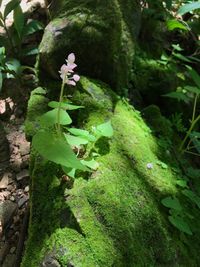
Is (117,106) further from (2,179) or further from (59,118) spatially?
(2,179)

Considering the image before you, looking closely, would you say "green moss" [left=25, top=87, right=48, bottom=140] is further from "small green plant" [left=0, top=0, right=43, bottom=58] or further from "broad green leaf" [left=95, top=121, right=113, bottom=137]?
"small green plant" [left=0, top=0, right=43, bottom=58]

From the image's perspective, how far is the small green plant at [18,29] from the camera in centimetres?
334

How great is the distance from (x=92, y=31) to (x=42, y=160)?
1.07 m

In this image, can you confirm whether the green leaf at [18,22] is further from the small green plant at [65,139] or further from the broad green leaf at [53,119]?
the broad green leaf at [53,119]

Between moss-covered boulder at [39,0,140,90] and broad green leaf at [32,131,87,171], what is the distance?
98 centimetres

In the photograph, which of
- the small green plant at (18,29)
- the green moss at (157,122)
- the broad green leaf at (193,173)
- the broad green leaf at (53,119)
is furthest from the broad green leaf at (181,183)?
the small green plant at (18,29)

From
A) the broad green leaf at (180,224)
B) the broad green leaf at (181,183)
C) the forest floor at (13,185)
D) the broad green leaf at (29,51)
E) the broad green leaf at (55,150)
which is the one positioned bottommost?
the forest floor at (13,185)

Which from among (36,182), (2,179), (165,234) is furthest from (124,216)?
(2,179)

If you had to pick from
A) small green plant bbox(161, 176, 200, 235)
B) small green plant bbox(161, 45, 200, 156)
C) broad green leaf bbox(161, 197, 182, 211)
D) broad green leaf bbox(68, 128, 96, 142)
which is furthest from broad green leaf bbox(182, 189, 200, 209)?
broad green leaf bbox(68, 128, 96, 142)

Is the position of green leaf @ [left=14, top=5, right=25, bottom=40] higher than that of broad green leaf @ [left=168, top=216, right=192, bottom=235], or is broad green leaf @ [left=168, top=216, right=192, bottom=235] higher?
green leaf @ [left=14, top=5, right=25, bottom=40]

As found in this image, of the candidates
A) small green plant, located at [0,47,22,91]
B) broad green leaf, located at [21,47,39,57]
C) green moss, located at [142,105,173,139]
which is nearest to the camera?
green moss, located at [142,105,173,139]

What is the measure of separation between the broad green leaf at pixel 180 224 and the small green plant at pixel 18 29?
209 centimetres

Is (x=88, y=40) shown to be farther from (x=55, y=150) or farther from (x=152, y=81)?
(x=55, y=150)

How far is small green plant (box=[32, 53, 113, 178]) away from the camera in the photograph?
1.62 meters
